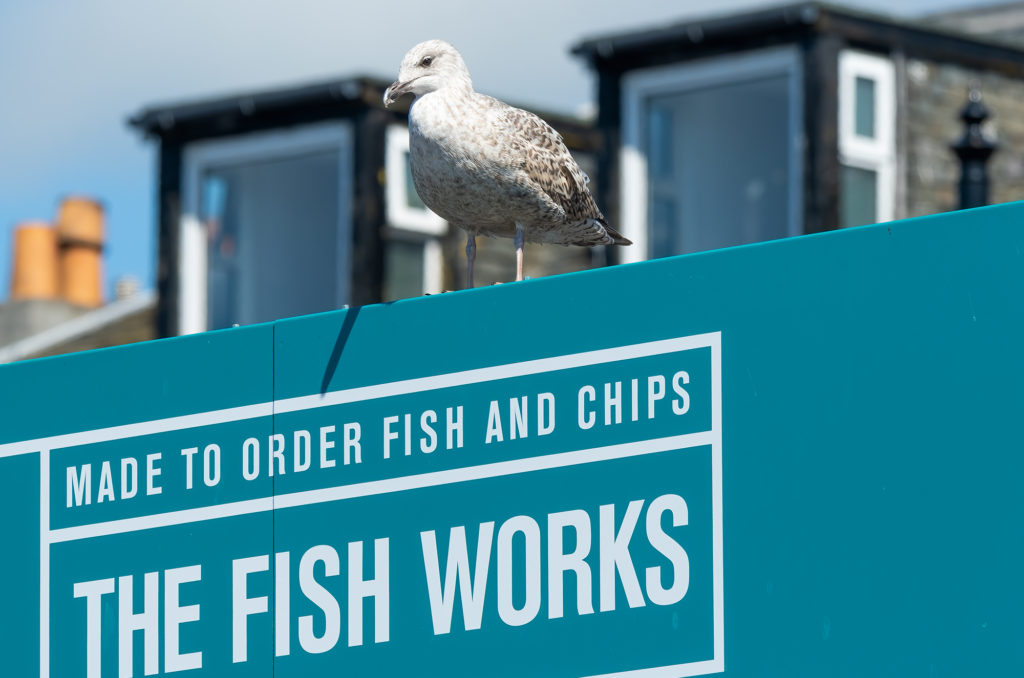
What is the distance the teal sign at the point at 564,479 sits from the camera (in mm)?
6895

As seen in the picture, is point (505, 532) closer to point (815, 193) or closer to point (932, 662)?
point (932, 662)

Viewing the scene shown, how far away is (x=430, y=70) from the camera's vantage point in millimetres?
8578

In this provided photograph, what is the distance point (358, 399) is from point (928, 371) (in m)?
2.09

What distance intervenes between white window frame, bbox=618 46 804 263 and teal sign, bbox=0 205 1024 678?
9.49m

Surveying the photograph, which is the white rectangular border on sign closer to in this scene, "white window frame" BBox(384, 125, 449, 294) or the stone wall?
the stone wall

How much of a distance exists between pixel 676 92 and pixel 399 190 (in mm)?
2695

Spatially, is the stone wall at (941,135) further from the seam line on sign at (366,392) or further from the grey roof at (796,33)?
the seam line on sign at (366,392)

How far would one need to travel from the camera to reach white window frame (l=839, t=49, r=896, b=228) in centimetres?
1766

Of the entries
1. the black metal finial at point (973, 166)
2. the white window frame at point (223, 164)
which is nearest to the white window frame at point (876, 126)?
the black metal finial at point (973, 166)

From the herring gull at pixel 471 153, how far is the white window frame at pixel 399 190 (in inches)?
420

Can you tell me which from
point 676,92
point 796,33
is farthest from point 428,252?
point 796,33

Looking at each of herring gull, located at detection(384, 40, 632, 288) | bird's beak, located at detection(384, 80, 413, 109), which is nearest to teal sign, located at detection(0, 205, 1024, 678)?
herring gull, located at detection(384, 40, 632, 288)

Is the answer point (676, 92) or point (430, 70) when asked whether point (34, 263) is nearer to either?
point (676, 92)

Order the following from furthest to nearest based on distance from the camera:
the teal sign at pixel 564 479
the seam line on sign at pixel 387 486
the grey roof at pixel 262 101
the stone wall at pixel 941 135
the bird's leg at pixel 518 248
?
1. the grey roof at pixel 262 101
2. the stone wall at pixel 941 135
3. the bird's leg at pixel 518 248
4. the seam line on sign at pixel 387 486
5. the teal sign at pixel 564 479
